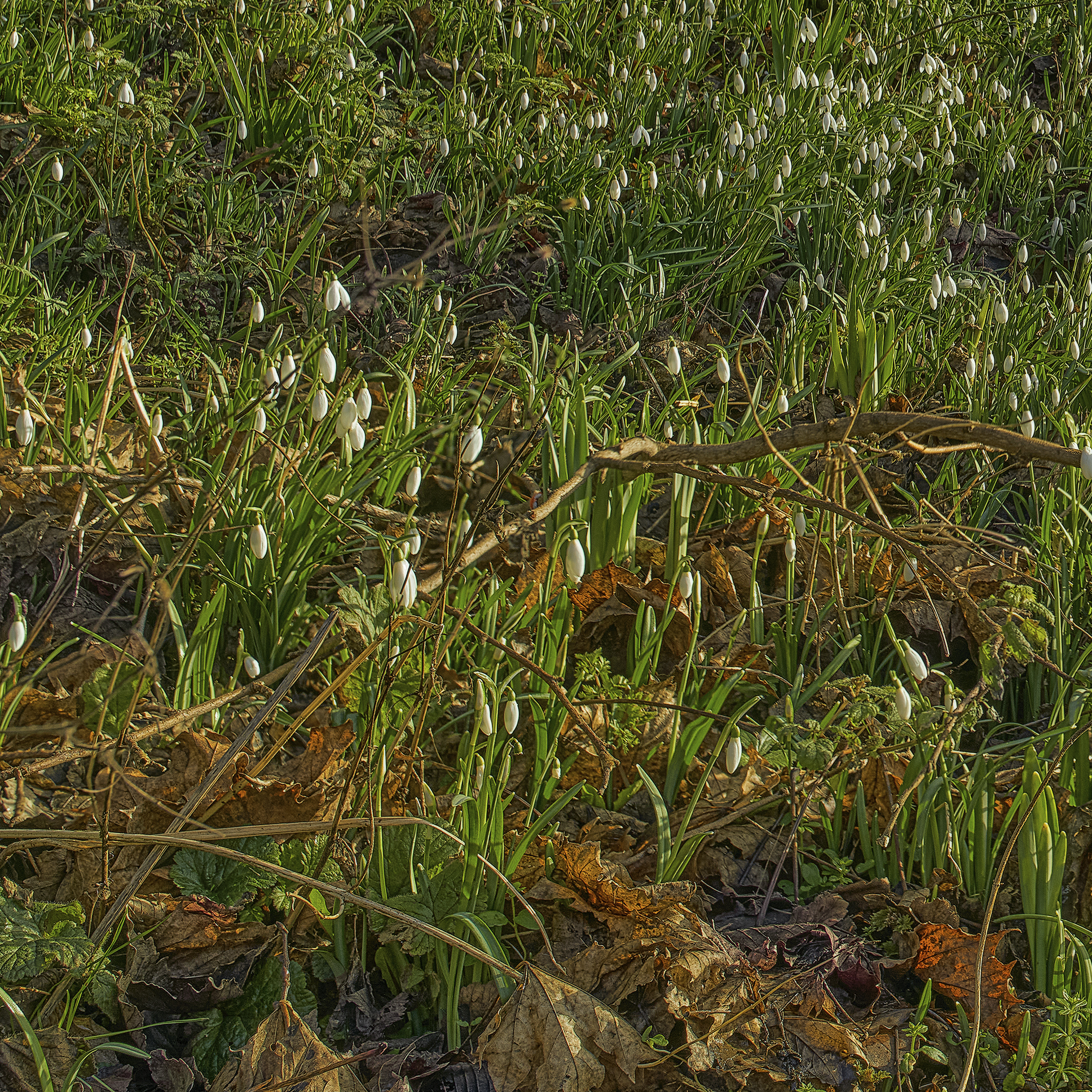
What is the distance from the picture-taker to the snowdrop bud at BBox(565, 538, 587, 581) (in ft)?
7.04

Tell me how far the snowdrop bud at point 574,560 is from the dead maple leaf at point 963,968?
949mm

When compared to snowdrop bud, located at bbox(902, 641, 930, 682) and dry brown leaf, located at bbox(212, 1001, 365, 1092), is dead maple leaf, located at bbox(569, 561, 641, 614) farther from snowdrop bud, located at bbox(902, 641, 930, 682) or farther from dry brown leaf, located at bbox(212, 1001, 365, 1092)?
dry brown leaf, located at bbox(212, 1001, 365, 1092)

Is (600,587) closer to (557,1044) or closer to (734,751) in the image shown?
(734,751)

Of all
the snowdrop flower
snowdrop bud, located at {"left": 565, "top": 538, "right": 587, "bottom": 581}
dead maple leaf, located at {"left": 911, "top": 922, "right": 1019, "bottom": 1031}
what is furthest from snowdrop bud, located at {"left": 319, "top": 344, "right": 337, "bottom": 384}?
dead maple leaf, located at {"left": 911, "top": 922, "right": 1019, "bottom": 1031}

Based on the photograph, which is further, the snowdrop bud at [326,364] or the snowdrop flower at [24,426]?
the snowdrop flower at [24,426]

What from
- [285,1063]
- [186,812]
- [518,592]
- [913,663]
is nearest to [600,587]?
[518,592]

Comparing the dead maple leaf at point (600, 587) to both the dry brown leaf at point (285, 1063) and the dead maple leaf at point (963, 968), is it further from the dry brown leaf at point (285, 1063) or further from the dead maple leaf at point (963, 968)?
the dry brown leaf at point (285, 1063)

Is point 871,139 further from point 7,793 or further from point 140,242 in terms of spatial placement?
point 7,793

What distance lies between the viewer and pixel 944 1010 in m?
1.92

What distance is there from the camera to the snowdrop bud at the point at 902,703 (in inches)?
74.3

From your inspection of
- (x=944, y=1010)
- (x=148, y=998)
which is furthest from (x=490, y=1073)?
(x=944, y=1010)

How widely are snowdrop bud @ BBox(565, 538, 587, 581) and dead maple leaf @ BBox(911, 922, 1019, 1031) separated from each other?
3.11 feet

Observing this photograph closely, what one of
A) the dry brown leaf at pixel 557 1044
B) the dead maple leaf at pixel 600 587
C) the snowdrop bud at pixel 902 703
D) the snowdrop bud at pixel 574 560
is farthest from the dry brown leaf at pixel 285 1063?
the dead maple leaf at pixel 600 587

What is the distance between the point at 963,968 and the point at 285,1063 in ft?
4.01
